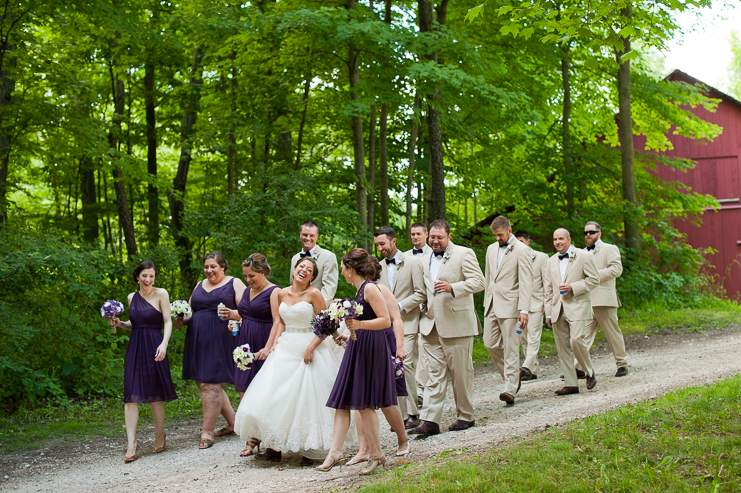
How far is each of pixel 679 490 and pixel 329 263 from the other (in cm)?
433

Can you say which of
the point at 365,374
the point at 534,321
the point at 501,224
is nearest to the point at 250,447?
the point at 365,374

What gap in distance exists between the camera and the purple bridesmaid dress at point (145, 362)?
6.76 metres

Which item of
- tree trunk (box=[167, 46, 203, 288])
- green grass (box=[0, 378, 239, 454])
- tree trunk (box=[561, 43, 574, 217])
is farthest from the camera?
tree trunk (box=[561, 43, 574, 217])

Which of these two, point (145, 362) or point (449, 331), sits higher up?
point (449, 331)

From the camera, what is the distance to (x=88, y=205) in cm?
1691

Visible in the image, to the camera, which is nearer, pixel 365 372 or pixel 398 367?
pixel 365 372

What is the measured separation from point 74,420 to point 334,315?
5208 millimetres

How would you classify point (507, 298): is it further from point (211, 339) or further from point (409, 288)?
point (211, 339)

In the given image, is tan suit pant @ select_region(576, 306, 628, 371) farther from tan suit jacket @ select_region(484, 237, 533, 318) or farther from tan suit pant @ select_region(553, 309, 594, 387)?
tan suit jacket @ select_region(484, 237, 533, 318)

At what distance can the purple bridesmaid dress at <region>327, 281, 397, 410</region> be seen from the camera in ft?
17.9

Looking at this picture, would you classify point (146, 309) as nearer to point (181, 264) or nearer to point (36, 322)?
point (36, 322)

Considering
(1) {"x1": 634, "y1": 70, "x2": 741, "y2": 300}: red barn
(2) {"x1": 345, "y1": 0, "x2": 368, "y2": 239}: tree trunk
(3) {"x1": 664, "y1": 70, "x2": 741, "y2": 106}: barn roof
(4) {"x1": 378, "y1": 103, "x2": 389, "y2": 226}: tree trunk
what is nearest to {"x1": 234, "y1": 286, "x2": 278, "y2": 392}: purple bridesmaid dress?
(2) {"x1": 345, "y1": 0, "x2": 368, "y2": 239}: tree trunk

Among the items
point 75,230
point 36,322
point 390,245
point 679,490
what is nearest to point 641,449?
point 679,490

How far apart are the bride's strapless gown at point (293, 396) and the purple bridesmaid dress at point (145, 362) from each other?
1.30 m
